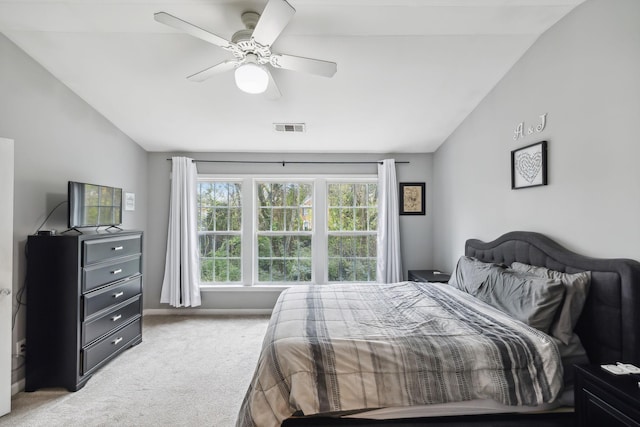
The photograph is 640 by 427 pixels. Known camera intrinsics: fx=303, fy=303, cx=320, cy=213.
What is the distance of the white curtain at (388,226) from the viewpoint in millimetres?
4180

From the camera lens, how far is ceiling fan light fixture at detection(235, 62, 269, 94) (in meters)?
1.96

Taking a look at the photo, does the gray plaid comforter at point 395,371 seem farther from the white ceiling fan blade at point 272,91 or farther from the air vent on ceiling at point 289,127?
the air vent on ceiling at point 289,127

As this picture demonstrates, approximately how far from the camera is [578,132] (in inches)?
78.8

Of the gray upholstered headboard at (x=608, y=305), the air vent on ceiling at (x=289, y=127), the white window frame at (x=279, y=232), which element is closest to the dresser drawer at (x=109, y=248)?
the white window frame at (x=279, y=232)

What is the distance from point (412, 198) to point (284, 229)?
1.91m

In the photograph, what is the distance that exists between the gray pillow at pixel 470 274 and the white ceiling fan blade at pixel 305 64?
1985mm

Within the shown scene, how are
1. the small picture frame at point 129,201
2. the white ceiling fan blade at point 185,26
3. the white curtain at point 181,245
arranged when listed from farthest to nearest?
the white curtain at point 181,245
the small picture frame at point 129,201
the white ceiling fan blade at point 185,26

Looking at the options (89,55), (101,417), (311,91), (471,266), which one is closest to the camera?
(101,417)

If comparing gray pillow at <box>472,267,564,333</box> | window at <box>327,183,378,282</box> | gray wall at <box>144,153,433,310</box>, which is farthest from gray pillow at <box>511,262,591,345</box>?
window at <box>327,183,378,282</box>

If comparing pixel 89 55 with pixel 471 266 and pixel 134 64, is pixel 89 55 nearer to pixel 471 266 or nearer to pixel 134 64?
pixel 134 64

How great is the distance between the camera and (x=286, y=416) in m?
1.50

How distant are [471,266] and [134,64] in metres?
3.44

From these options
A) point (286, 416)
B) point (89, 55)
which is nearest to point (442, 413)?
point (286, 416)

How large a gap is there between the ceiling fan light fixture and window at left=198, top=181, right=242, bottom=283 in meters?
2.53
